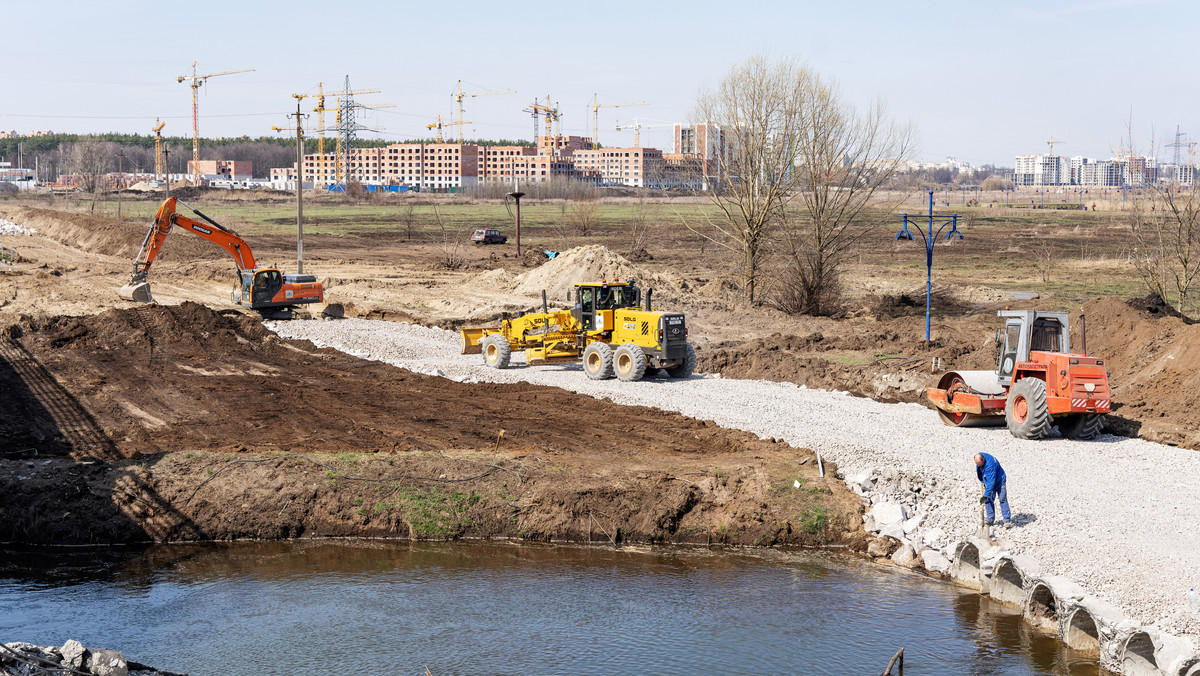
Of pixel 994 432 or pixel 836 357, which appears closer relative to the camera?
pixel 994 432

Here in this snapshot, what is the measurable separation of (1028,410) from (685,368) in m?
9.64

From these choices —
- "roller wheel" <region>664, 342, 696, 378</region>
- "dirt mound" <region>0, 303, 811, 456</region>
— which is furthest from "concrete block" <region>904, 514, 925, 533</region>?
"roller wheel" <region>664, 342, 696, 378</region>

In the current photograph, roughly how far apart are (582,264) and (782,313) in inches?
380

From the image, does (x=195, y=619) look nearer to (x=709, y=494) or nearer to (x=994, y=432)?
(x=709, y=494)

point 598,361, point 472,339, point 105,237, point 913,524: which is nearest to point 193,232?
point 472,339

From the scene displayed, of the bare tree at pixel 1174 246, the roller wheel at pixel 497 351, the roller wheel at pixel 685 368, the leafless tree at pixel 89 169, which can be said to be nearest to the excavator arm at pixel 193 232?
the roller wheel at pixel 497 351

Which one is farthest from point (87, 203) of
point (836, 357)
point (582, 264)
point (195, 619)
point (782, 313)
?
point (195, 619)

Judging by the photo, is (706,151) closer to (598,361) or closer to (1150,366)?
(598,361)

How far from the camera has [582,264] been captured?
44438 millimetres

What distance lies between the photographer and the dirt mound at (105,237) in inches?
2395

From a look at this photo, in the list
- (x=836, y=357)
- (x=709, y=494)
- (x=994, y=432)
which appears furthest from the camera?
(x=836, y=357)

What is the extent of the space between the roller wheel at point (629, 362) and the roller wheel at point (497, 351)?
10.8 feet

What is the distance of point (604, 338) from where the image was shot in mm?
27406

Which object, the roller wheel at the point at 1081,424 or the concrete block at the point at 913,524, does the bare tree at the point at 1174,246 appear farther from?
the concrete block at the point at 913,524
